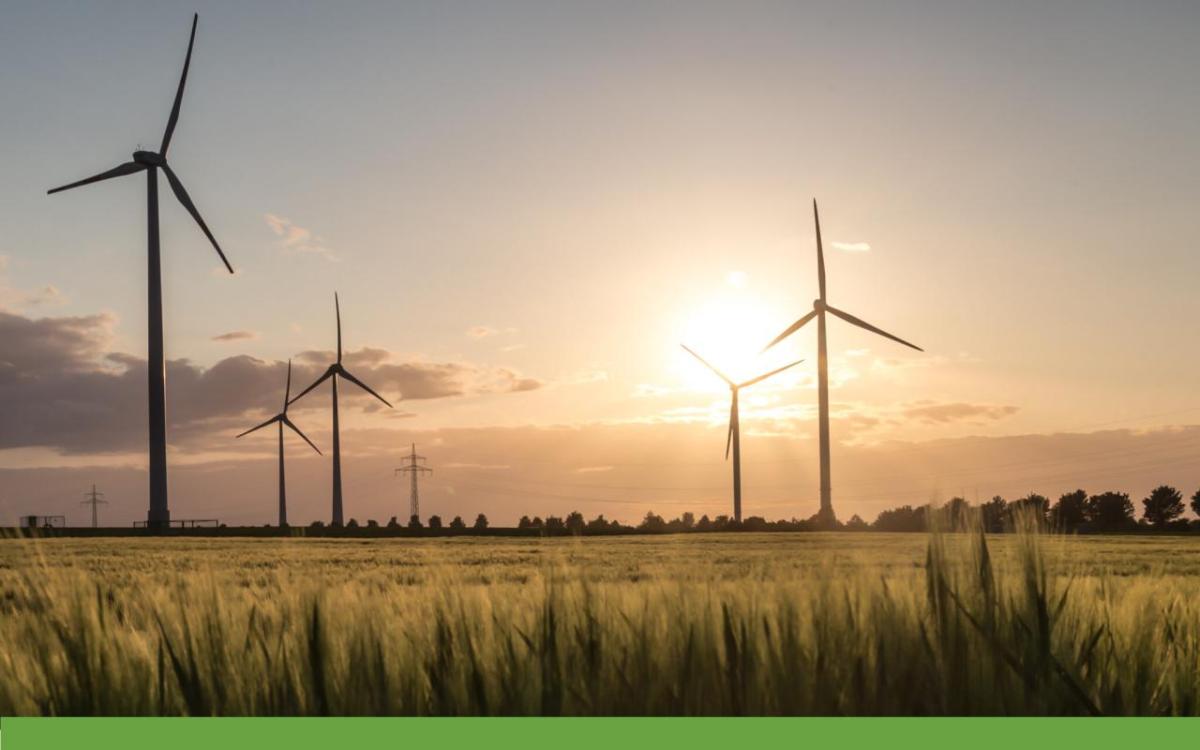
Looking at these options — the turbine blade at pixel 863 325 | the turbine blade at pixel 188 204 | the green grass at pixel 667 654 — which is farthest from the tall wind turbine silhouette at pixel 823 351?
the green grass at pixel 667 654

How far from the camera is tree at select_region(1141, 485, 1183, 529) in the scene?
124644mm

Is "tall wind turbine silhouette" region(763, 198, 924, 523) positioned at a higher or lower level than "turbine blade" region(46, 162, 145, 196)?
lower

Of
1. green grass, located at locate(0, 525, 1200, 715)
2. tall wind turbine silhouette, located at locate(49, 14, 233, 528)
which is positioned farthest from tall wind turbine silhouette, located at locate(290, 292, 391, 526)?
green grass, located at locate(0, 525, 1200, 715)

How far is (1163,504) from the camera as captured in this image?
126 m

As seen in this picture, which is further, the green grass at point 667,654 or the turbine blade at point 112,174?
the turbine blade at point 112,174

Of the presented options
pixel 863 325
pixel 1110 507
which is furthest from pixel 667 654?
pixel 1110 507

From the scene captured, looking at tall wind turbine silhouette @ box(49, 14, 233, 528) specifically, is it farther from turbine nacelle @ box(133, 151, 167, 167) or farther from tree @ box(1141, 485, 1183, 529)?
tree @ box(1141, 485, 1183, 529)

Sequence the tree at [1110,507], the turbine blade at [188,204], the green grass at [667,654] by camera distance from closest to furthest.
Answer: the green grass at [667,654], the turbine blade at [188,204], the tree at [1110,507]

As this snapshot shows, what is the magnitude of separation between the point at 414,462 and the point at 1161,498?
286ft

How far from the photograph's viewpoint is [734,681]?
11.3 ft

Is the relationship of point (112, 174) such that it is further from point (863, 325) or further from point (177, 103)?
point (863, 325)

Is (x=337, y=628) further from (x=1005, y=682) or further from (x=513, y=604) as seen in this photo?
(x=1005, y=682)

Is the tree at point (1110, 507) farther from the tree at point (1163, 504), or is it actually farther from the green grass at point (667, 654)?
the green grass at point (667, 654)

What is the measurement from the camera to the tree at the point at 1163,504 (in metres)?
125
